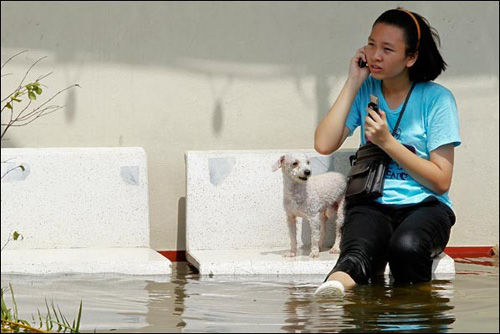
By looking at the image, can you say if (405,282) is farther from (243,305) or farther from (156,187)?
(156,187)

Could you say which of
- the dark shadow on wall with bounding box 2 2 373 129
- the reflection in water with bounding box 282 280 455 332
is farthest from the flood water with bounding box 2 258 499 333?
the dark shadow on wall with bounding box 2 2 373 129

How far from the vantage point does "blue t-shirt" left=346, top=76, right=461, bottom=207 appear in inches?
193

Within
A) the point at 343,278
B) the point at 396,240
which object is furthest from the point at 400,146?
the point at 343,278

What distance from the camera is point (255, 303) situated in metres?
4.60

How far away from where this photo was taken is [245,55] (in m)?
6.70

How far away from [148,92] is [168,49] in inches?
12.5

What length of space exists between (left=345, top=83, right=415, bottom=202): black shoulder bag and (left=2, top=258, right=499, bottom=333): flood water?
47 cm

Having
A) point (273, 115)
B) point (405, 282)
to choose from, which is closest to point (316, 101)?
point (273, 115)

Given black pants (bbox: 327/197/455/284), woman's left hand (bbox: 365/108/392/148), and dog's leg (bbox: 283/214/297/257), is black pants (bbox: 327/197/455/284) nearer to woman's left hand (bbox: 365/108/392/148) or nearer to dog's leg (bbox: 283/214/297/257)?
woman's left hand (bbox: 365/108/392/148)

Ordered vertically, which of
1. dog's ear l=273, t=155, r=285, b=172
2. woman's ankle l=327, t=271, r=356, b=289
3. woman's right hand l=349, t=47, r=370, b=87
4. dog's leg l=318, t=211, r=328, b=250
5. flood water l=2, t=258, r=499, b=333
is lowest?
flood water l=2, t=258, r=499, b=333

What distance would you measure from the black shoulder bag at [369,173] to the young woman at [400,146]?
43 mm

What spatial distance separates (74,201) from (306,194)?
146 centimetres

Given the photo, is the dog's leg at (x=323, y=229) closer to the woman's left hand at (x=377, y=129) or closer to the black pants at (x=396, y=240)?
the black pants at (x=396, y=240)

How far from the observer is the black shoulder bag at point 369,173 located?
4941mm
